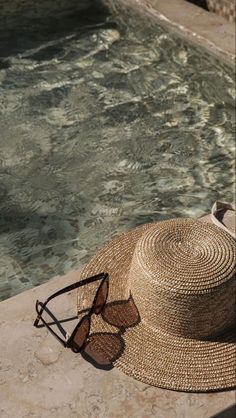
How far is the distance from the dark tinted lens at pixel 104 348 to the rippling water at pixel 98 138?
1303 mm

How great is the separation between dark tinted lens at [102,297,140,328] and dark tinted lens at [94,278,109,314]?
1.9 inches

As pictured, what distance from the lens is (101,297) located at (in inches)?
128

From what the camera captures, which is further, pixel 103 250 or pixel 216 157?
pixel 216 157

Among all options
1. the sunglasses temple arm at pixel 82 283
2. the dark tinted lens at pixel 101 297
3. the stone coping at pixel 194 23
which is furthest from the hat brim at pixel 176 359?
the stone coping at pixel 194 23

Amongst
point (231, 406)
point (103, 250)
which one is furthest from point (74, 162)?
point (231, 406)

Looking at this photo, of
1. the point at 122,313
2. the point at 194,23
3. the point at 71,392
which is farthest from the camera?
the point at 194,23

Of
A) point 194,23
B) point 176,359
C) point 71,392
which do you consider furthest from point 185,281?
point 194,23

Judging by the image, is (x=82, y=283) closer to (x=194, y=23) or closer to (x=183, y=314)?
(x=183, y=314)

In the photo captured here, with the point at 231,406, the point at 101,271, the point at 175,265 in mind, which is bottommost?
the point at 231,406

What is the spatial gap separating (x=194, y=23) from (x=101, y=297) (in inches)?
216

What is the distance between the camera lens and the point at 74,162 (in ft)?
18.8

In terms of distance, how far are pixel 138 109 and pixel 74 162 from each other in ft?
4.16

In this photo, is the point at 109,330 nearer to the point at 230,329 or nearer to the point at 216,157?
the point at 230,329

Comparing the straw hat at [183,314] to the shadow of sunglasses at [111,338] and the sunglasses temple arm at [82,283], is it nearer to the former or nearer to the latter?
the shadow of sunglasses at [111,338]
